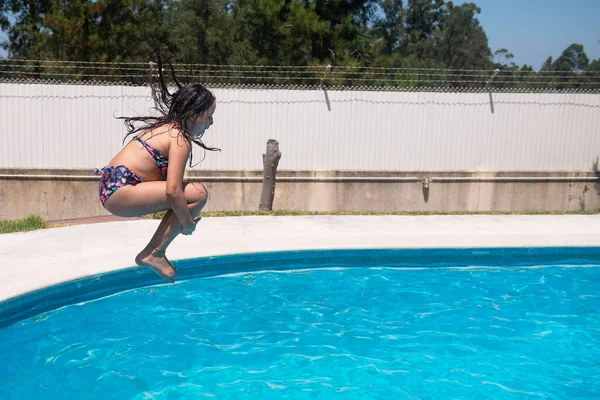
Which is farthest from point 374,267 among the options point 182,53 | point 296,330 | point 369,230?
point 182,53

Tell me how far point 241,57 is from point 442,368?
62.8 ft

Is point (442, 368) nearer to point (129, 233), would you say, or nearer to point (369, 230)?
point (369, 230)

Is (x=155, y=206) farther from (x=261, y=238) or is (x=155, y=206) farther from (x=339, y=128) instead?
(x=339, y=128)

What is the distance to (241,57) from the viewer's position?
2311 centimetres

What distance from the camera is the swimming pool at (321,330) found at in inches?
201

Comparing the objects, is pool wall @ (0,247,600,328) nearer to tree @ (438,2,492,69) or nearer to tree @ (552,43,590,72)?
tree @ (438,2,492,69)

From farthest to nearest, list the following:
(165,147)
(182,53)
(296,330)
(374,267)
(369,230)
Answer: (182,53)
(369,230)
(374,267)
(296,330)
(165,147)

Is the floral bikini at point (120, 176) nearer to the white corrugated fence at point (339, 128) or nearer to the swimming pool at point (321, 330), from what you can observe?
the swimming pool at point (321, 330)

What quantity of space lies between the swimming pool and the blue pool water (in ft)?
0.05

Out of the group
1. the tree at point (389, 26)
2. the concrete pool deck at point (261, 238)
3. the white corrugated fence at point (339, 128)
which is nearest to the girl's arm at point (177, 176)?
the concrete pool deck at point (261, 238)

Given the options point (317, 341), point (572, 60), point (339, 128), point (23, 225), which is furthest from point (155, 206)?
point (572, 60)

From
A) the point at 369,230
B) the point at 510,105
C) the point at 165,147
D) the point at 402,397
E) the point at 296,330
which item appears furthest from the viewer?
the point at 510,105

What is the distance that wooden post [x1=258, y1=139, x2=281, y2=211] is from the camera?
33.3 feet

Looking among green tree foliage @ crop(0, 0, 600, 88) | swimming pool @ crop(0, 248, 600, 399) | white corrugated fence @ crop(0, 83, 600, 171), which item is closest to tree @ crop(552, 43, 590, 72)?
green tree foliage @ crop(0, 0, 600, 88)
